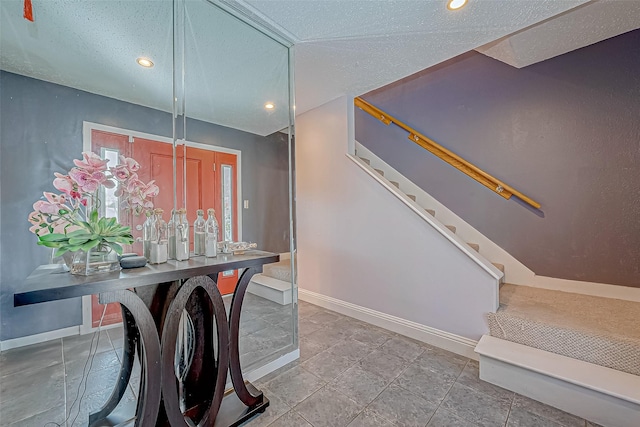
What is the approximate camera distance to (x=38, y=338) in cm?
166

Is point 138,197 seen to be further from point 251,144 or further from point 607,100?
point 607,100

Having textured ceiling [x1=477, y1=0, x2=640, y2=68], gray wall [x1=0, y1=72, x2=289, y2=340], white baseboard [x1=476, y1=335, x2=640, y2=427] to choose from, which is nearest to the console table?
gray wall [x1=0, y1=72, x2=289, y2=340]

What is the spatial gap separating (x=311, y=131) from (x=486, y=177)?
2.13 m

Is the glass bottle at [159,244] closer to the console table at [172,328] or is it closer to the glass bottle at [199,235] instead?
the console table at [172,328]

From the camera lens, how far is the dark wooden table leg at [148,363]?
1051mm

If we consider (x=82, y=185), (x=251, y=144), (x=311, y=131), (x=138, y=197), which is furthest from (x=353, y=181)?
(x=82, y=185)

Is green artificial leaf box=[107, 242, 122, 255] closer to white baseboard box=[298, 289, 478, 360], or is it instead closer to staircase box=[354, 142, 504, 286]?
staircase box=[354, 142, 504, 286]

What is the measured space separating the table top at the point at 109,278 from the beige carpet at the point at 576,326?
198 cm

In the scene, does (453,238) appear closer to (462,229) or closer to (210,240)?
(462,229)

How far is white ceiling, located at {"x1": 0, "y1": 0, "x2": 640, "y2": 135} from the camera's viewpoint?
4.91 feet

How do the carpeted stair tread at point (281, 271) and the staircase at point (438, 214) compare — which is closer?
the carpeted stair tread at point (281, 271)

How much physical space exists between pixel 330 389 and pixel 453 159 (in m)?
2.76

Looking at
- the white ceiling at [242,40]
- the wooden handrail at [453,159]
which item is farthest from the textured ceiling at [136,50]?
the wooden handrail at [453,159]

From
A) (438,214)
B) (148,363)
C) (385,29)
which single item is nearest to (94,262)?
(148,363)
